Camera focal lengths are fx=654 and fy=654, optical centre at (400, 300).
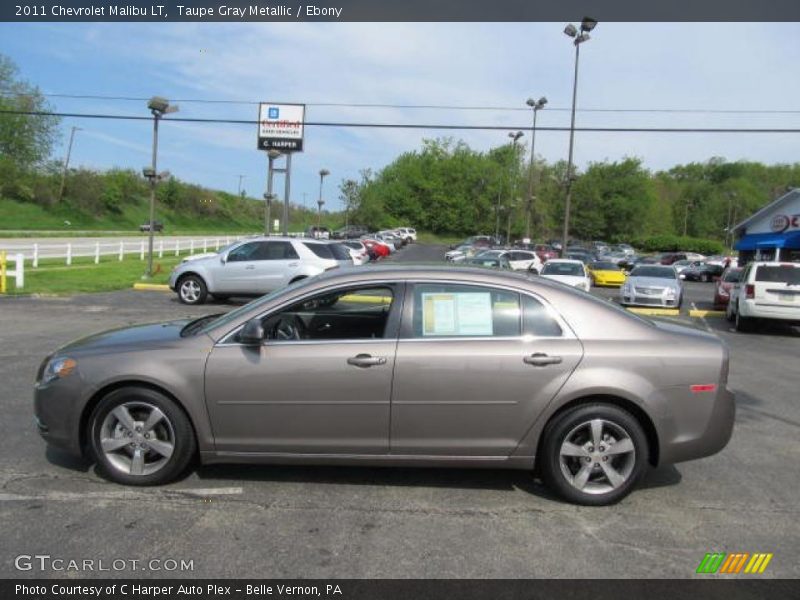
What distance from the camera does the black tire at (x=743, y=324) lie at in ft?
48.9

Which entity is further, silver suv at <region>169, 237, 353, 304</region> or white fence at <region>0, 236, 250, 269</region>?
white fence at <region>0, 236, 250, 269</region>

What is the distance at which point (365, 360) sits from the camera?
13.7 ft

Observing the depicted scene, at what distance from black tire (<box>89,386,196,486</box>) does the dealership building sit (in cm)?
3654

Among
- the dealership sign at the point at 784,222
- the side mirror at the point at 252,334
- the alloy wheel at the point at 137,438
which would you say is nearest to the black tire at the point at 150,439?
the alloy wheel at the point at 137,438

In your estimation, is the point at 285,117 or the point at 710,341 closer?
the point at 710,341

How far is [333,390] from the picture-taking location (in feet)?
13.7

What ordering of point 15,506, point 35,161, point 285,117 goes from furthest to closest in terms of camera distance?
point 35,161
point 285,117
point 15,506

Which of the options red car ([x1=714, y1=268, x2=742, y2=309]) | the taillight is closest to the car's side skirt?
the taillight

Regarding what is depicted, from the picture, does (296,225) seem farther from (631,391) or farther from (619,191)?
(631,391)

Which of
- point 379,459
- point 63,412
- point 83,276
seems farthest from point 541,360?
point 83,276

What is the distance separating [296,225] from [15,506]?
4091 inches

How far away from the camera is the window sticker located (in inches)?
170

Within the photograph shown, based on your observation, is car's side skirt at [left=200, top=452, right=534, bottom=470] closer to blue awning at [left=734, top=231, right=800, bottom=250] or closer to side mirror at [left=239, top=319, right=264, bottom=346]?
side mirror at [left=239, top=319, right=264, bottom=346]
